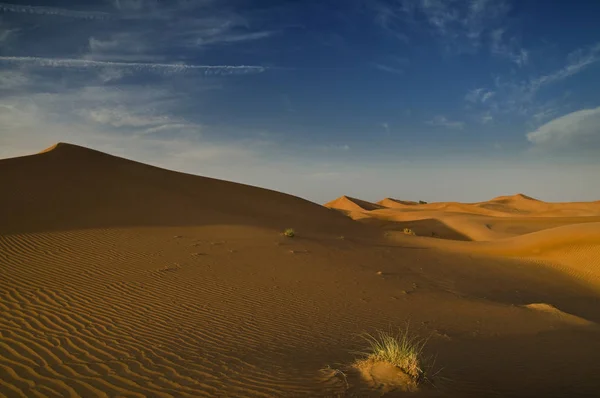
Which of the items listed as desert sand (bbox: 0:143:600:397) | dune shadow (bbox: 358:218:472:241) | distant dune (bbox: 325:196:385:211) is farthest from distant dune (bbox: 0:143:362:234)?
distant dune (bbox: 325:196:385:211)

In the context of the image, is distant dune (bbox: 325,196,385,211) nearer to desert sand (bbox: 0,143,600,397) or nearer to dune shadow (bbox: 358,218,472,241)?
dune shadow (bbox: 358,218,472,241)

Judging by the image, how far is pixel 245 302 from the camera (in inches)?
361

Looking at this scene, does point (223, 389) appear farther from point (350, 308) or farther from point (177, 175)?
point (177, 175)

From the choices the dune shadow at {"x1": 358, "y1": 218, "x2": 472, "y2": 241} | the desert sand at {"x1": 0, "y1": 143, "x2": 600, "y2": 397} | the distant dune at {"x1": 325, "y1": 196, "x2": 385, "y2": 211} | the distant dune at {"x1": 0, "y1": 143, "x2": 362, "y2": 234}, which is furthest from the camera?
the distant dune at {"x1": 325, "y1": 196, "x2": 385, "y2": 211}

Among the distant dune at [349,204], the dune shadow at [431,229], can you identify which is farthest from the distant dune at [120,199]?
the distant dune at [349,204]

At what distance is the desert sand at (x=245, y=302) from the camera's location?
5223 millimetres

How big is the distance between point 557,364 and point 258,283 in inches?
269

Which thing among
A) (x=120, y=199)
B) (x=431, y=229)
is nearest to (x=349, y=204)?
(x=431, y=229)

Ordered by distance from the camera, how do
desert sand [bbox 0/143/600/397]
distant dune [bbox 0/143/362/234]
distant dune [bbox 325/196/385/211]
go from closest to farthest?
desert sand [bbox 0/143/600/397] < distant dune [bbox 0/143/362/234] < distant dune [bbox 325/196/385/211]

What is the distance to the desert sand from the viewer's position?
5223mm

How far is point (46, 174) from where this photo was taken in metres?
21.1

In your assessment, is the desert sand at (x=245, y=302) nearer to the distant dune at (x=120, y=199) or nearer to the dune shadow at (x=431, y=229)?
the distant dune at (x=120, y=199)

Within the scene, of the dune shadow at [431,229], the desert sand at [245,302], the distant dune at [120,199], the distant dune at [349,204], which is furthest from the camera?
the distant dune at [349,204]

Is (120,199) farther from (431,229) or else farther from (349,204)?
(349,204)
